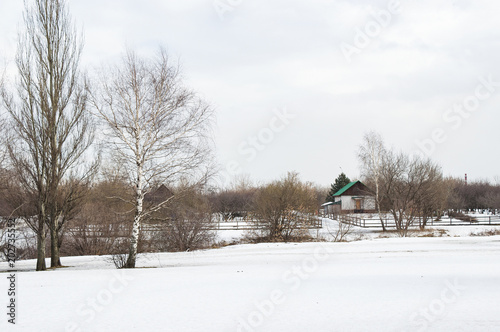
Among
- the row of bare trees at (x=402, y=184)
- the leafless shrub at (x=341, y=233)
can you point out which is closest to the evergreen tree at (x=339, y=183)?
the row of bare trees at (x=402, y=184)

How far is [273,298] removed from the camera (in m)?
9.56

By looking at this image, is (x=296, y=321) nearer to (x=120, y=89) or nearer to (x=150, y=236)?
(x=120, y=89)

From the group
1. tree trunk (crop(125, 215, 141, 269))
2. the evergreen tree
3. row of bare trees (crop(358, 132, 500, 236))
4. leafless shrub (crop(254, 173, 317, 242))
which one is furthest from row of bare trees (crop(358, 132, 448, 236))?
the evergreen tree

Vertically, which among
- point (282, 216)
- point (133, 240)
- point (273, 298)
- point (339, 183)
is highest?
point (339, 183)

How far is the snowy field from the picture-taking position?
7.64m

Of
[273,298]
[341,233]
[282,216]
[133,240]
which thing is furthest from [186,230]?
[273,298]

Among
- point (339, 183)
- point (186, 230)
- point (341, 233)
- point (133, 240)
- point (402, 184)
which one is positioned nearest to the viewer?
point (133, 240)

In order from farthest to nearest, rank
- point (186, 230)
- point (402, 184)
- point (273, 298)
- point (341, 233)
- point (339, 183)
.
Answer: point (339, 183)
point (402, 184)
point (341, 233)
point (186, 230)
point (273, 298)

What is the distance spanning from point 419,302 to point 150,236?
20.2 meters

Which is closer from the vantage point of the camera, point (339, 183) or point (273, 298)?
point (273, 298)

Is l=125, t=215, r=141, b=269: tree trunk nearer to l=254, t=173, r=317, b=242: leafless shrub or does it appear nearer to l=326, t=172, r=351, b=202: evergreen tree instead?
l=254, t=173, r=317, b=242: leafless shrub

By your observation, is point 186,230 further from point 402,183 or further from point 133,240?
point 402,183

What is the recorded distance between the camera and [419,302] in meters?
8.84

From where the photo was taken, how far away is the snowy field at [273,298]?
7.64 metres
